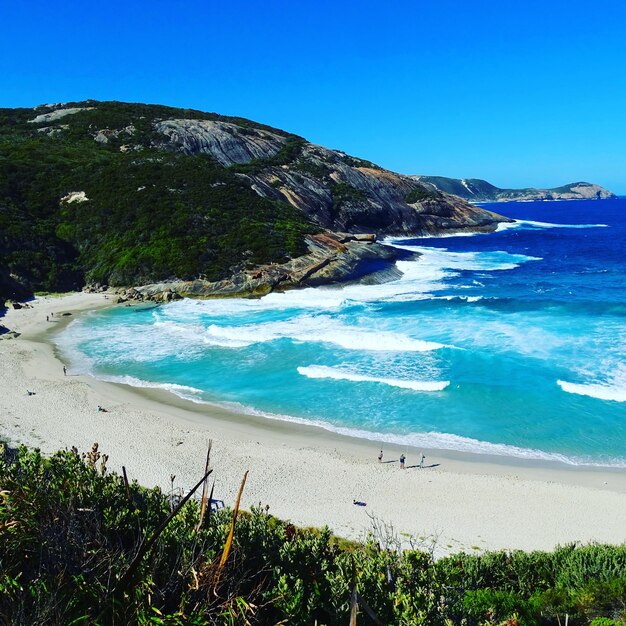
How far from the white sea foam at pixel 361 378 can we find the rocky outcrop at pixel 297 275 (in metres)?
21.6

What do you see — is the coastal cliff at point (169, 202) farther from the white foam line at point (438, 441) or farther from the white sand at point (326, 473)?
the white foam line at point (438, 441)

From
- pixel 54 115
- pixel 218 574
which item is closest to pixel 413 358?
pixel 218 574

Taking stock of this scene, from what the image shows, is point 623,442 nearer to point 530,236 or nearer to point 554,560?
point 554,560

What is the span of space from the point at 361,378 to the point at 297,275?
25.9 metres

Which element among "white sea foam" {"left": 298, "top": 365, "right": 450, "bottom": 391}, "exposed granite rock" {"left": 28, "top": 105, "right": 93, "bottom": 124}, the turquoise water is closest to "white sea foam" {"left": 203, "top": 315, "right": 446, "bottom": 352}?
the turquoise water

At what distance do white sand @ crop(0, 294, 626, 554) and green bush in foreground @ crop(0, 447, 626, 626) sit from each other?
404cm

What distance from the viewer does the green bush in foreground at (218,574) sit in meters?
5.72

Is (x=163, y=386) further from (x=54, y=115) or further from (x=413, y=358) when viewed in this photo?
(x=54, y=115)

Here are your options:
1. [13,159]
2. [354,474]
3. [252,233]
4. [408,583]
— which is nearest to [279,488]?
[354,474]

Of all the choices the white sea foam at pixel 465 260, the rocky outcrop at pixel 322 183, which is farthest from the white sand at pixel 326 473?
the rocky outcrop at pixel 322 183

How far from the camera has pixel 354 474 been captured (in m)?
19.6

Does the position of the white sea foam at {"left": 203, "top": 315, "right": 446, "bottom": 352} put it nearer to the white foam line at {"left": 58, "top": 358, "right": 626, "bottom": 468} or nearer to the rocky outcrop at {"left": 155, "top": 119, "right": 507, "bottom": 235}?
the white foam line at {"left": 58, "top": 358, "right": 626, "bottom": 468}

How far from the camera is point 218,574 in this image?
584 cm

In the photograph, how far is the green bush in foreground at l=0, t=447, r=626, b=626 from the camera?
5.72m
